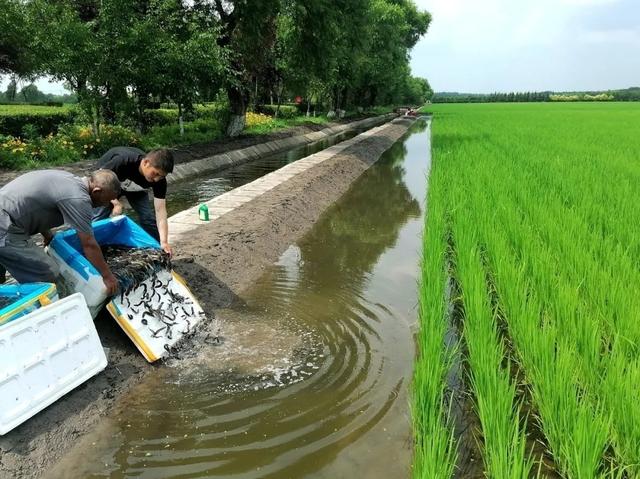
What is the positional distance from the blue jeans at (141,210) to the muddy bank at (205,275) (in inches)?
18.6

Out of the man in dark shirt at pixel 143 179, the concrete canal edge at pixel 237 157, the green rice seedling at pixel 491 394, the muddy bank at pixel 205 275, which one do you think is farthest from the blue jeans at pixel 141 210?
the concrete canal edge at pixel 237 157

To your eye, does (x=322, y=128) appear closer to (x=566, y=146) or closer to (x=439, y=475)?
(x=566, y=146)

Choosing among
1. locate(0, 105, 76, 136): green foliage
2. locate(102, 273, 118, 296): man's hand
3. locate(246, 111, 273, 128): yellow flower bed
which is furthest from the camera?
locate(246, 111, 273, 128): yellow flower bed

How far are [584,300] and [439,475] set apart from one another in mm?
2183

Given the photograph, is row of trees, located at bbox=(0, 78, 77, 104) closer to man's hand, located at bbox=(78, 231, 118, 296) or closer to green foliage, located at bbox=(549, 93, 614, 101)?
man's hand, located at bbox=(78, 231, 118, 296)

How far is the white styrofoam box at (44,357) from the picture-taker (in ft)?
8.17

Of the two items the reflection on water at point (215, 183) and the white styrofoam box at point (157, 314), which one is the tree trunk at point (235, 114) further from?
the white styrofoam box at point (157, 314)

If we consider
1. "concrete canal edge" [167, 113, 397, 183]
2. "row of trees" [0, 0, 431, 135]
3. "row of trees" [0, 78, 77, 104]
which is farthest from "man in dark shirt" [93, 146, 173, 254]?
"row of trees" [0, 78, 77, 104]

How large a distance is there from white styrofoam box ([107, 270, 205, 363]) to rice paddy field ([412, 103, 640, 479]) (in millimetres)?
1751

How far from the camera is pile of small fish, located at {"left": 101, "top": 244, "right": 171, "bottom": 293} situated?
346cm

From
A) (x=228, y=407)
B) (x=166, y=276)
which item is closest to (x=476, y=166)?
(x=166, y=276)

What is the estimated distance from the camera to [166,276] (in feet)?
12.5

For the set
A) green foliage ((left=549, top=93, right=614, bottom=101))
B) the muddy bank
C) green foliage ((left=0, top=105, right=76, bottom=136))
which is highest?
green foliage ((left=549, top=93, right=614, bottom=101))

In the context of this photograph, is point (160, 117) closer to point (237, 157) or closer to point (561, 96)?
point (237, 157)
